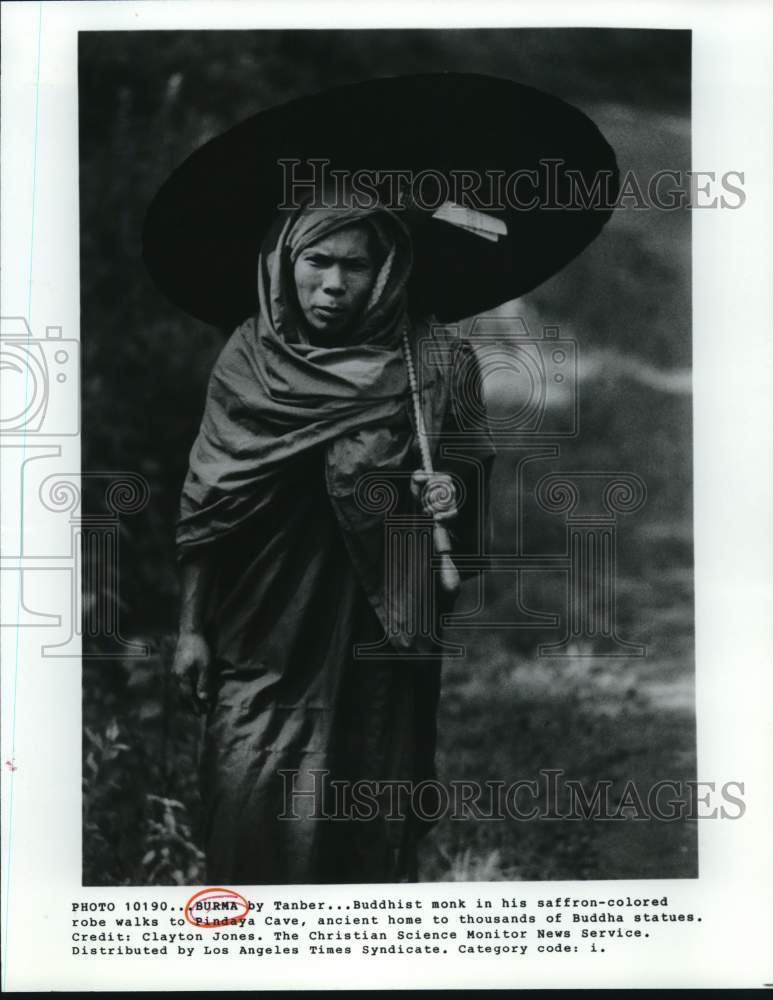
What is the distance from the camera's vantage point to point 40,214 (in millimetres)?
3748

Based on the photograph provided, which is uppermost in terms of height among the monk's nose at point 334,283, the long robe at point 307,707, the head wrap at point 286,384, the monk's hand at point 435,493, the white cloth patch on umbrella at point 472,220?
the white cloth patch on umbrella at point 472,220

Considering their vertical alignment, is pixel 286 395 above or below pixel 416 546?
above

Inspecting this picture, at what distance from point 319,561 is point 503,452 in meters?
0.63

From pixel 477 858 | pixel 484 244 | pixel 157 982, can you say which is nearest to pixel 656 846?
pixel 477 858

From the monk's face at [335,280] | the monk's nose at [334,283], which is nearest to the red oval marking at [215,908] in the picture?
the monk's face at [335,280]

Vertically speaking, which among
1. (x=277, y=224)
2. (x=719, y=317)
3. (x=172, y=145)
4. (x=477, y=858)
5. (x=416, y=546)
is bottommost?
(x=477, y=858)

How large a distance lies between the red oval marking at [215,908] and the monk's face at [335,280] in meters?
1.67

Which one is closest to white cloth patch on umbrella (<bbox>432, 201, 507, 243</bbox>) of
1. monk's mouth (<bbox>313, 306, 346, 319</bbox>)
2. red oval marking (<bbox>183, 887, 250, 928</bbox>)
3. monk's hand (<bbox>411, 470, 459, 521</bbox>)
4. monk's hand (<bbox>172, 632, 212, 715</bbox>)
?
monk's mouth (<bbox>313, 306, 346, 319</bbox>)

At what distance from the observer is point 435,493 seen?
12.2 ft

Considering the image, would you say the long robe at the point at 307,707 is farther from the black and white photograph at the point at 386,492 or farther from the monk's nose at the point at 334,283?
the monk's nose at the point at 334,283

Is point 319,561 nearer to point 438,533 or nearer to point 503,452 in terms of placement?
point 438,533

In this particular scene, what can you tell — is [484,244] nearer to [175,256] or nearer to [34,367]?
[175,256]

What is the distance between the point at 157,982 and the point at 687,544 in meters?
2.01

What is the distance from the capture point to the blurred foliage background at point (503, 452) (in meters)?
3.72
